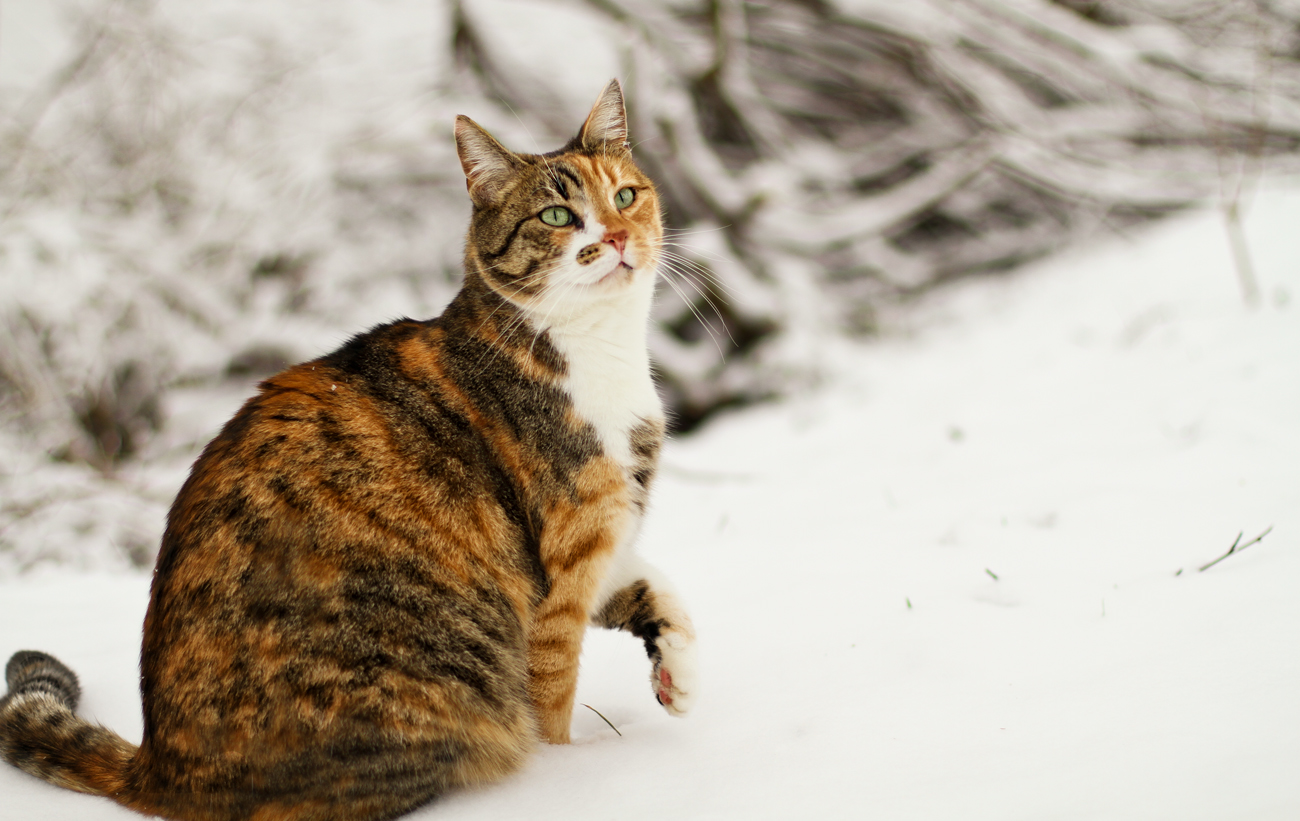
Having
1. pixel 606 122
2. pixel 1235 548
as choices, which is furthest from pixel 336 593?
pixel 1235 548

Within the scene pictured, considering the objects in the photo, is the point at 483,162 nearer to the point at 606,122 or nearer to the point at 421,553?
the point at 606,122

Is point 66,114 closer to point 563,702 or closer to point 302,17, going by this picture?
point 302,17

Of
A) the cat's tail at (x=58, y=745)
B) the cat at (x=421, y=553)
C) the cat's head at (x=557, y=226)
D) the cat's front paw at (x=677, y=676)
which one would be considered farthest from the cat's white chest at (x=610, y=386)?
the cat's tail at (x=58, y=745)

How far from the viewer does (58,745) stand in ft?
5.98

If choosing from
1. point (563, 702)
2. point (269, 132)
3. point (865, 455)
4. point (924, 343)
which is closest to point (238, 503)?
point (563, 702)

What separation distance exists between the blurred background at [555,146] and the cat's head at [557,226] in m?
2.64

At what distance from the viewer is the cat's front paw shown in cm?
193

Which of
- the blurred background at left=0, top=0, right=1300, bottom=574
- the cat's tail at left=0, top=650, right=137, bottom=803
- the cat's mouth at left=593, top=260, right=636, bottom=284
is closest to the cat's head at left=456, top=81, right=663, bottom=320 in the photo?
the cat's mouth at left=593, top=260, right=636, bottom=284

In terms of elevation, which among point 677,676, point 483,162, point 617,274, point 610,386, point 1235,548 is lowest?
point 677,676

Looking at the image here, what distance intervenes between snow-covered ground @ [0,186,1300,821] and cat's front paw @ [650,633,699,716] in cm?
8

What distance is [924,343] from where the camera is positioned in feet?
18.3

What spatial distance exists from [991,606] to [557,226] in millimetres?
1603

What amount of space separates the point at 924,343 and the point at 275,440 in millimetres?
4700

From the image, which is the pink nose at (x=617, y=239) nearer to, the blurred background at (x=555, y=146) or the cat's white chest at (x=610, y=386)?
the cat's white chest at (x=610, y=386)
